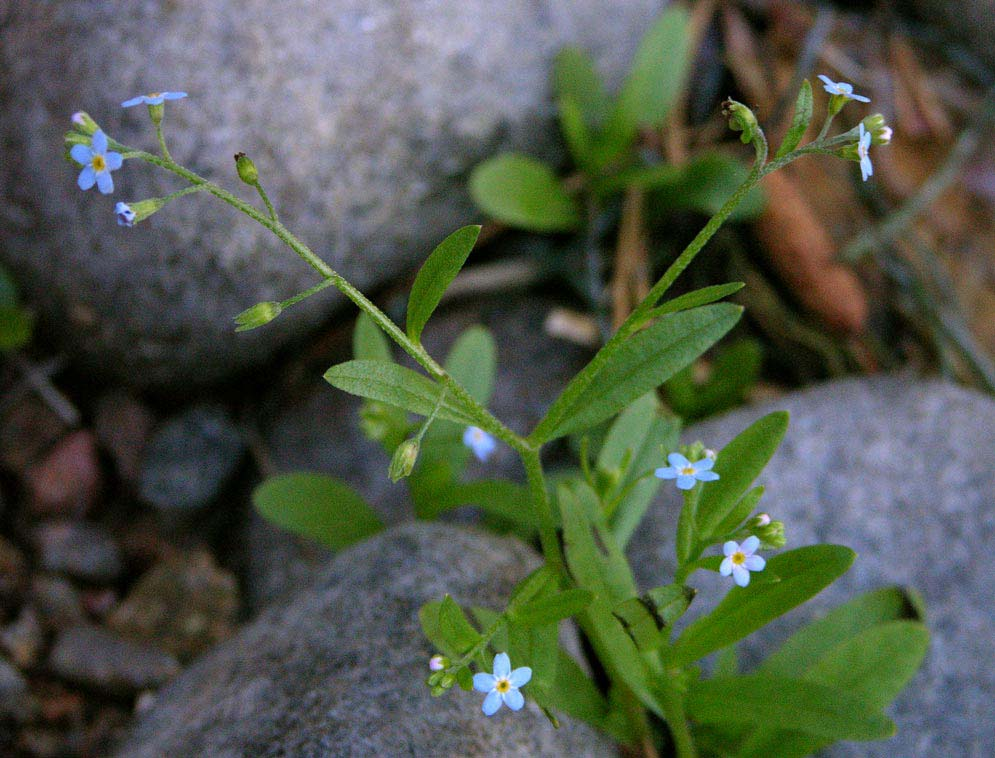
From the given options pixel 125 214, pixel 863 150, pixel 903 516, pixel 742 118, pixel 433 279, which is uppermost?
pixel 125 214

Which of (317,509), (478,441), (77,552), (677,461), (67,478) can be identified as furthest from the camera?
(67,478)

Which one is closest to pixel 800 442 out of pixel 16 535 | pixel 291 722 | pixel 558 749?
pixel 558 749

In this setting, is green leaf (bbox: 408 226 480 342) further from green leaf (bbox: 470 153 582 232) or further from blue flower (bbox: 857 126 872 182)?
green leaf (bbox: 470 153 582 232)

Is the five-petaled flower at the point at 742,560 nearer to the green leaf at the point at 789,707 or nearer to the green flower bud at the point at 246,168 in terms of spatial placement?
the green leaf at the point at 789,707

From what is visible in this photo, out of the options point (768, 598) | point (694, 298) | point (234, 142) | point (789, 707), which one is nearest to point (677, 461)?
point (694, 298)

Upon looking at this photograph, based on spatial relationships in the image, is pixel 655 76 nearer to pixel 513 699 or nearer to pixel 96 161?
pixel 96 161

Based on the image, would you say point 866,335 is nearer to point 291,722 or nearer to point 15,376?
point 291,722

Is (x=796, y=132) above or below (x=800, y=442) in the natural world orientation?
above
